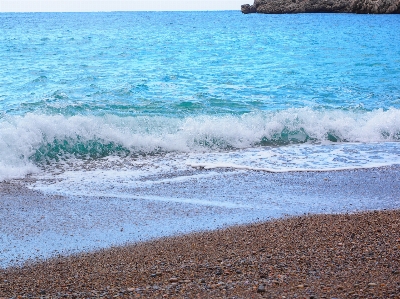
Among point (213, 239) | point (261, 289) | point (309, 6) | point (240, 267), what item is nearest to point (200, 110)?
point (213, 239)

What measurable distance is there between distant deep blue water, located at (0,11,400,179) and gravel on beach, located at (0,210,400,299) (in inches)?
121

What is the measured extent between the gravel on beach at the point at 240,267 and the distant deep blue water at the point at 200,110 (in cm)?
307

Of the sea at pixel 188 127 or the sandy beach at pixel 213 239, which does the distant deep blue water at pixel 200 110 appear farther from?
the sandy beach at pixel 213 239

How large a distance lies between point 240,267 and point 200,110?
842 centimetres

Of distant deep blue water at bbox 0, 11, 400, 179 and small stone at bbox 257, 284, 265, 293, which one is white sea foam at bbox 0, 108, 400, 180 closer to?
distant deep blue water at bbox 0, 11, 400, 179

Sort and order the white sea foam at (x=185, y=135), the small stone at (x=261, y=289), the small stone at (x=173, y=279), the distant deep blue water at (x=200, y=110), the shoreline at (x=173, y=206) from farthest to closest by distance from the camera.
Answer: the distant deep blue water at (x=200, y=110) → the white sea foam at (x=185, y=135) → the shoreline at (x=173, y=206) → the small stone at (x=173, y=279) → the small stone at (x=261, y=289)

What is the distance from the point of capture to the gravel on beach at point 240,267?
3730mm

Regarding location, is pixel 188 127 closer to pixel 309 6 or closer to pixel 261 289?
pixel 261 289

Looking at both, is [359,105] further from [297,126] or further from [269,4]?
[269,4]

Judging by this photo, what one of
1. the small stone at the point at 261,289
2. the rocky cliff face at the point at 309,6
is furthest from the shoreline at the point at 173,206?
the rocky cliff face at the point at 309,6

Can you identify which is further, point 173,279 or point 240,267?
point 240,267

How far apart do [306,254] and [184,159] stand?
4.51 metres

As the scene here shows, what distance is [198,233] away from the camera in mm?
5363

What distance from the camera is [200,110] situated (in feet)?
40.6
